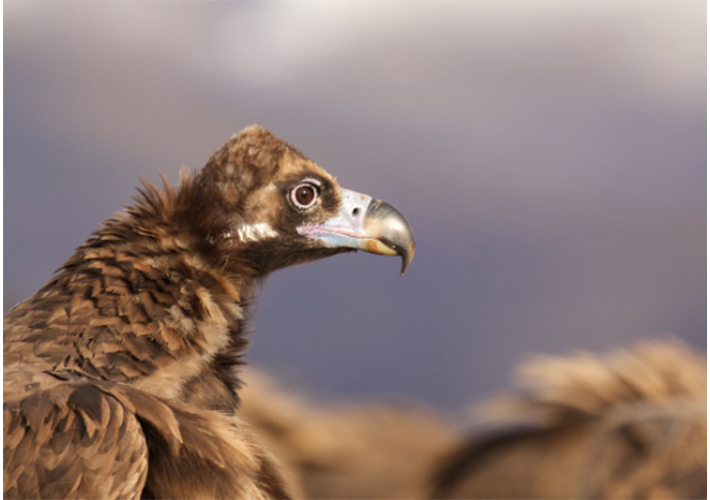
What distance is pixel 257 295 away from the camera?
1204mm

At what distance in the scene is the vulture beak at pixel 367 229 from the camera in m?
1.21

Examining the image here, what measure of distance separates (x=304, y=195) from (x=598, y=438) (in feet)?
4.43

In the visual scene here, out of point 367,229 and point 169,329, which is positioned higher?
point 367,229

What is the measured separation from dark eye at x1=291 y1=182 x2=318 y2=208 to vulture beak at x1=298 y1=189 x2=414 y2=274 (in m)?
0.04

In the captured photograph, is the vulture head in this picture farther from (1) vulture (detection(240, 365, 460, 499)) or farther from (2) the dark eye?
(1) vulture (detection(240, 365, 460, 499))

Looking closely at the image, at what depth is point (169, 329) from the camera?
0.99 m

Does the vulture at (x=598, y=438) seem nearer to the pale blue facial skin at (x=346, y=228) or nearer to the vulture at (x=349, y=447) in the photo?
the vulture at (x=349, y=447)

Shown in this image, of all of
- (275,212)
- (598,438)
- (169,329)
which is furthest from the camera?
(598,438)

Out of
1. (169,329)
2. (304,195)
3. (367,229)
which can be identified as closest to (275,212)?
(304,195)

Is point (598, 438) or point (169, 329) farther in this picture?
point (598, 438)

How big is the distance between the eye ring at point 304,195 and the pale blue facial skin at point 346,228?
4 cm

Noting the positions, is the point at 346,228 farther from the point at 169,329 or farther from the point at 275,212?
the point at 169,329

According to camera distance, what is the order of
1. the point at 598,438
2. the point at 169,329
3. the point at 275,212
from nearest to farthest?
1. the point at 169,329
2. the point at 275,212
3. the point at 598,438

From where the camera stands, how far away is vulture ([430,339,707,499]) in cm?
190
